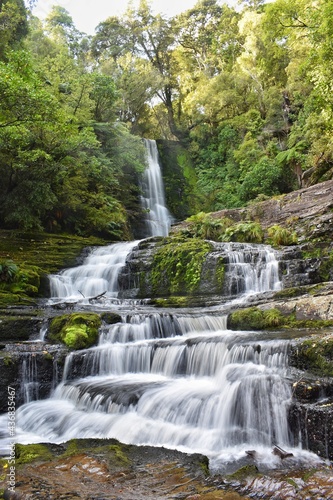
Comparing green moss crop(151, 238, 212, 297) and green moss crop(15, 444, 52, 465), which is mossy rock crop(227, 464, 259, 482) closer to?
green moss crop(15, 444, 52, 465)

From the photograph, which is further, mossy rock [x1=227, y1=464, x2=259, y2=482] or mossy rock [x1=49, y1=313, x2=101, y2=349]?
mossy rock [x1=49, y1=313, x2=101, y2=349]

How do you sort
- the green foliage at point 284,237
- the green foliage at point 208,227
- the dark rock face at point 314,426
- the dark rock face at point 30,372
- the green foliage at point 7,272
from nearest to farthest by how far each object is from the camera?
the dark rock face at point 314,426 → the dark rock face at point 30,372 → the green foliage at point 7,272 → the green foliage at point 284,237 → the green foliage at point 208,227

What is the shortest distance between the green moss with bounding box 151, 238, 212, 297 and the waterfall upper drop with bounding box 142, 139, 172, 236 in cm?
905

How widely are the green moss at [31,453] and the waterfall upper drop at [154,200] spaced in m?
17.9

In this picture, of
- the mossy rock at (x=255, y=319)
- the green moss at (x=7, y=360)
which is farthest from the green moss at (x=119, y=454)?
the mossy rock at (x=255, y=319)

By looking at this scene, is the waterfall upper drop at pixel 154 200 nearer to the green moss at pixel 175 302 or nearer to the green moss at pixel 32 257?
the green moss at pixel 32 257

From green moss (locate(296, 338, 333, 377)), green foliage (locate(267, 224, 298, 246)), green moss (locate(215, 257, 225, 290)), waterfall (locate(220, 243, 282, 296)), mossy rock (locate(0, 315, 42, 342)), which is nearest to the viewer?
green moss (locate(296, 338, 333, 377))

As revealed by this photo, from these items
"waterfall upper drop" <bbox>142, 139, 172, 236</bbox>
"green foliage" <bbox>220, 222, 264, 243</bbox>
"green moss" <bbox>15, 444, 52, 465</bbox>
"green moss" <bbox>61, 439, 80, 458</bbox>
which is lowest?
"green moss" <bbox>61, 439, 80, 458</bbox>

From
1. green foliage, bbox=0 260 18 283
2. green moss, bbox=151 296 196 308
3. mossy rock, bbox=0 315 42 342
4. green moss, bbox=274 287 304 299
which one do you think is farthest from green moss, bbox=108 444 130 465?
green foliage, bbox=0 260 18 283

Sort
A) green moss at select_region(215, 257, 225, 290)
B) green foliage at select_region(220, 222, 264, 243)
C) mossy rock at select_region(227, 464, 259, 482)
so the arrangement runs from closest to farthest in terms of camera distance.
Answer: mossy rock at select_region(227, 464, 259, 482), green moss at select_region(215, 257, 225, 290), green foliage at select_region(220, 222, 264, 243)

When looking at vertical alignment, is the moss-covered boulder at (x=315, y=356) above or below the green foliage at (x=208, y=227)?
below

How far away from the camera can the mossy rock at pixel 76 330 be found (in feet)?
23.6

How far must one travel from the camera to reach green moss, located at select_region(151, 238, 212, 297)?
1222cm

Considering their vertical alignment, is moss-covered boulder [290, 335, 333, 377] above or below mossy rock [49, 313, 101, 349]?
below
